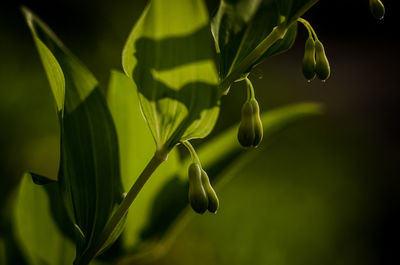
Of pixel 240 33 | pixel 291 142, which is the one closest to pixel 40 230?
pixel 240 33

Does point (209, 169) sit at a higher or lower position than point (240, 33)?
lower

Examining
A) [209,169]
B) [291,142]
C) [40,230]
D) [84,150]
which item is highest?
[84,150]

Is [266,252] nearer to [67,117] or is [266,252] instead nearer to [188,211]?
[188,211]

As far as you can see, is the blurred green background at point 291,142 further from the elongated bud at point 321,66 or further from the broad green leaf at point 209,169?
the elongated bud at point 321,66

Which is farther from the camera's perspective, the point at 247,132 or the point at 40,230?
the point at 40,230

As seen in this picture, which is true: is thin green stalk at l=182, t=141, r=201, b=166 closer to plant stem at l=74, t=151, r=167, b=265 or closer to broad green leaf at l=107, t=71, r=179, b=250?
plant stem at l=74, t=151, r=167, b=265

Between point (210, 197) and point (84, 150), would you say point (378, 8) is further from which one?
point (84, 150)

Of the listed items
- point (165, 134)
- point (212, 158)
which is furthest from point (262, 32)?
point (212, 158)
